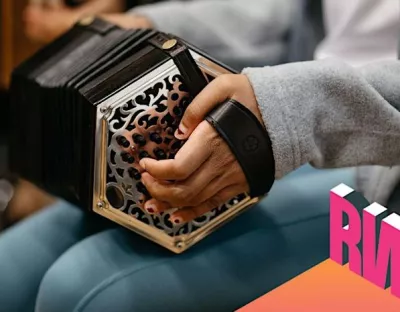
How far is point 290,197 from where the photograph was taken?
946mm

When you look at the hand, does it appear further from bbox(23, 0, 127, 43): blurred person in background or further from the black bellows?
bbox(23, 0, 127, 43): blurred person in background

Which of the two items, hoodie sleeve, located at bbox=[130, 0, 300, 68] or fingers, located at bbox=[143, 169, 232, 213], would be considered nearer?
fingers, located at bbox=[143, 169, 232, 213]

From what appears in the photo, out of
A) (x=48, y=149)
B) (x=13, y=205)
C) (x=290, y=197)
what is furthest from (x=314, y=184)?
(x=13, y=205)

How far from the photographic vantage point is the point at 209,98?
2.50 feet

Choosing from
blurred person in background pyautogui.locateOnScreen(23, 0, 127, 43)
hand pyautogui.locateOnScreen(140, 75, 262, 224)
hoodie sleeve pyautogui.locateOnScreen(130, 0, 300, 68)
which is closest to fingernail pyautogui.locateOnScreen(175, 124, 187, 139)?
hand pyautogui.locateOnScreen(140, 75, 262, 224)

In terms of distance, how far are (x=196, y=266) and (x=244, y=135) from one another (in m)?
0.17

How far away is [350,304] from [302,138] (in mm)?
188

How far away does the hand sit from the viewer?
0.75 m

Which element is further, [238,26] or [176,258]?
[238,26]

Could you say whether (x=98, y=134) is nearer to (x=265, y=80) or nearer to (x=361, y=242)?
(x=265, y=80)

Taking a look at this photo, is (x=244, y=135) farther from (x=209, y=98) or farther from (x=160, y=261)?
(x=160, y=261)

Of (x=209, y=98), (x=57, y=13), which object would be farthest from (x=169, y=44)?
(x=57, y=13)

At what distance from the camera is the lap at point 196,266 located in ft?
2.67

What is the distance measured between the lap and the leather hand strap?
0.12 m
